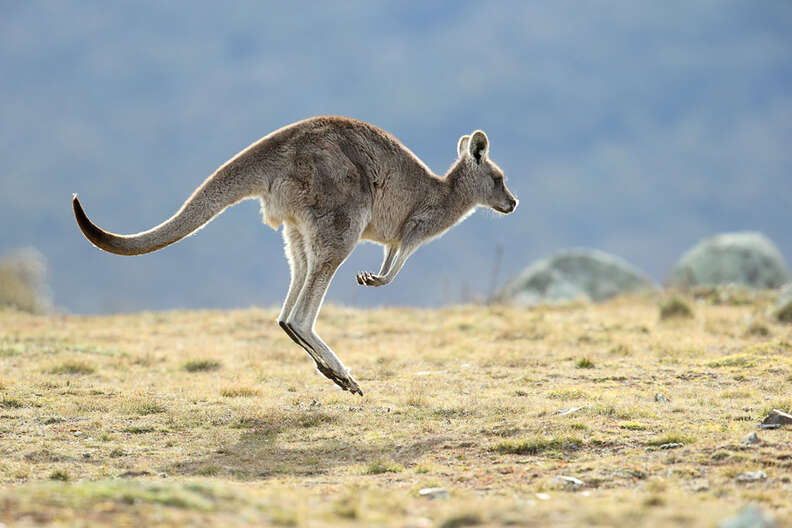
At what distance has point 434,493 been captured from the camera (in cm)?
588

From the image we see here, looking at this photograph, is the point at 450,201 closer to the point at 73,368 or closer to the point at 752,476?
the point at 73,368

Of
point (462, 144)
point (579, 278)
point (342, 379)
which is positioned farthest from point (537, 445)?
point (579, 278)

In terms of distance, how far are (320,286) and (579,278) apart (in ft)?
55.4

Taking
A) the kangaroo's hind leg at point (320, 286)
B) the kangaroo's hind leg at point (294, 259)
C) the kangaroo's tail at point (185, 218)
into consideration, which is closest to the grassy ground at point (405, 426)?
the kangaroo's hind leg at point (320, 286)

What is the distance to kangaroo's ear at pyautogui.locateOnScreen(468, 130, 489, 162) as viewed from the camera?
10.7 meters

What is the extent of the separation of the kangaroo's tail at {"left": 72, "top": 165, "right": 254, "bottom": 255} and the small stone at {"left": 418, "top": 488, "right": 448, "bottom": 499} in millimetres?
3468

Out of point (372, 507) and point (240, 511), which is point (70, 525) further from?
point (372, 507)

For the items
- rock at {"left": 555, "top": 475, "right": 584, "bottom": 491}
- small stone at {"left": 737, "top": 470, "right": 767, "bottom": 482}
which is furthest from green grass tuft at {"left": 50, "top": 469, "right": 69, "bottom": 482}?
small stone at {"left": 737, "top": 470, "right": 767, "bottom": 482}

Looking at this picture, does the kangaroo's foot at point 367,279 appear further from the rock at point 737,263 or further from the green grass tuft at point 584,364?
the rock at point 737,263

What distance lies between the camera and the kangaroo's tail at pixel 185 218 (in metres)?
7.66

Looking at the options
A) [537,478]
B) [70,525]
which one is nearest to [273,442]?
[537,478]

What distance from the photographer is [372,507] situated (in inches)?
208

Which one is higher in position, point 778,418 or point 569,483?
point 778,418

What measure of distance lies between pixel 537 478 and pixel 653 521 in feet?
5.78
